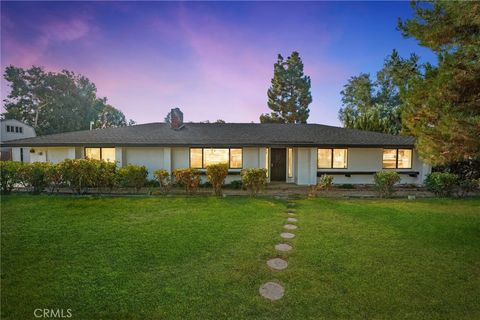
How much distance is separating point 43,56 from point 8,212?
9762 millimetres

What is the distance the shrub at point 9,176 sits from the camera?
9.35 m

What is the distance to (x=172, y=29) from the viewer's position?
11.7 m

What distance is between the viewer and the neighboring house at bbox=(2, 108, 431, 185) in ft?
38.5

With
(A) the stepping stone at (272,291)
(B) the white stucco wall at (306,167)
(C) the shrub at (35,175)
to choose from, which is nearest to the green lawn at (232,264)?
(A) the stepping stone at (272,291)

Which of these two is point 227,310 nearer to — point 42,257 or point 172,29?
point 42,257

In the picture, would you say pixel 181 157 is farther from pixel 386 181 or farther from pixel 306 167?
pixel 386 181

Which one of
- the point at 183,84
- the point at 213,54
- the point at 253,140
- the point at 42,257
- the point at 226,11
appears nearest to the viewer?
the point at 42,257

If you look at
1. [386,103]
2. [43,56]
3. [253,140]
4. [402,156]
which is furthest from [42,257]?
[386,103]

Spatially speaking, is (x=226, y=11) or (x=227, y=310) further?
(x=226, y=11)

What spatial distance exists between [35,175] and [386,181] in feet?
46.5

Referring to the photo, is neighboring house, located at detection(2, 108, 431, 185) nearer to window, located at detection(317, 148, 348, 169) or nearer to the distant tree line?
window, located at detection(317, 148, 348, 169)

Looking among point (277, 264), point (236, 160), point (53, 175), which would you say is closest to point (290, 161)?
point (236, 160)

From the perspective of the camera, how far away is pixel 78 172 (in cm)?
936

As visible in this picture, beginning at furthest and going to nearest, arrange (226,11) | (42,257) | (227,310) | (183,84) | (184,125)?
(183,84), (184,125), (226,11), (42,257), (227,310)
